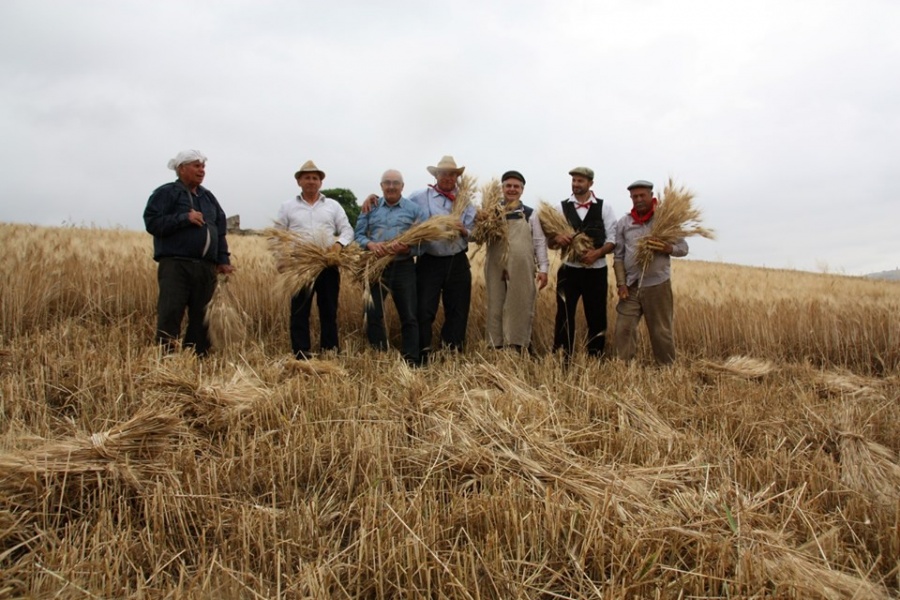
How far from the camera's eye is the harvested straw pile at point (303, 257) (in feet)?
16.7

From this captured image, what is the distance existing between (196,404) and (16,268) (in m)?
3.37

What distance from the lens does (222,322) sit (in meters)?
5.08

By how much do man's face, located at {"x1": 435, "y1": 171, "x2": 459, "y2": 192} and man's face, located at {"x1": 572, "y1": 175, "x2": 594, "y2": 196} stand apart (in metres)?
1.17

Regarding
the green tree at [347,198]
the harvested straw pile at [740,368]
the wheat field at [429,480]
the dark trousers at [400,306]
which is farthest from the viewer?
the green tree at [347,198]

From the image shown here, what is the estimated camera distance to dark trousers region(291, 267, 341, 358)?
17.4 feet

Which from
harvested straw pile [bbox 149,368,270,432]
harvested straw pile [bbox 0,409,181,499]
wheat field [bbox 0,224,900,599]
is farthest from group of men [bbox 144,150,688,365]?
harvested straw pile [bbox 0,409,181,499]

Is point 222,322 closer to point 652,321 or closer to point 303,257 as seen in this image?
point 303,257

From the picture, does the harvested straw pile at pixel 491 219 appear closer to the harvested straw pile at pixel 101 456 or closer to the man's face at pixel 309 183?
the man's face at pixel 309 183

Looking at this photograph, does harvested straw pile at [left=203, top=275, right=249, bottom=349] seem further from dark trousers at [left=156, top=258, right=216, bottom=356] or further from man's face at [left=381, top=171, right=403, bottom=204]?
man's face at [left=381, top=171, right=403, bottom=204]

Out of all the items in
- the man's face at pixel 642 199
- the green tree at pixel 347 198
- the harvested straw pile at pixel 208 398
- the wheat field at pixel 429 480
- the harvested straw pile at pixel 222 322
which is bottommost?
the wheat field at pixel 429 480

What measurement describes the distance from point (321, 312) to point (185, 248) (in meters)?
1.28

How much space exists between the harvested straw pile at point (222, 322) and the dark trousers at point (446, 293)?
1666 millimetres

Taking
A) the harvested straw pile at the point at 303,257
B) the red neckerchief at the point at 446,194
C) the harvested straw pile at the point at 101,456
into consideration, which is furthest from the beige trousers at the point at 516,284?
the harvested straw pile at the point at 101,456

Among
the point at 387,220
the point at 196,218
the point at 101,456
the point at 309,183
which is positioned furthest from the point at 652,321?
the point at 101,456
